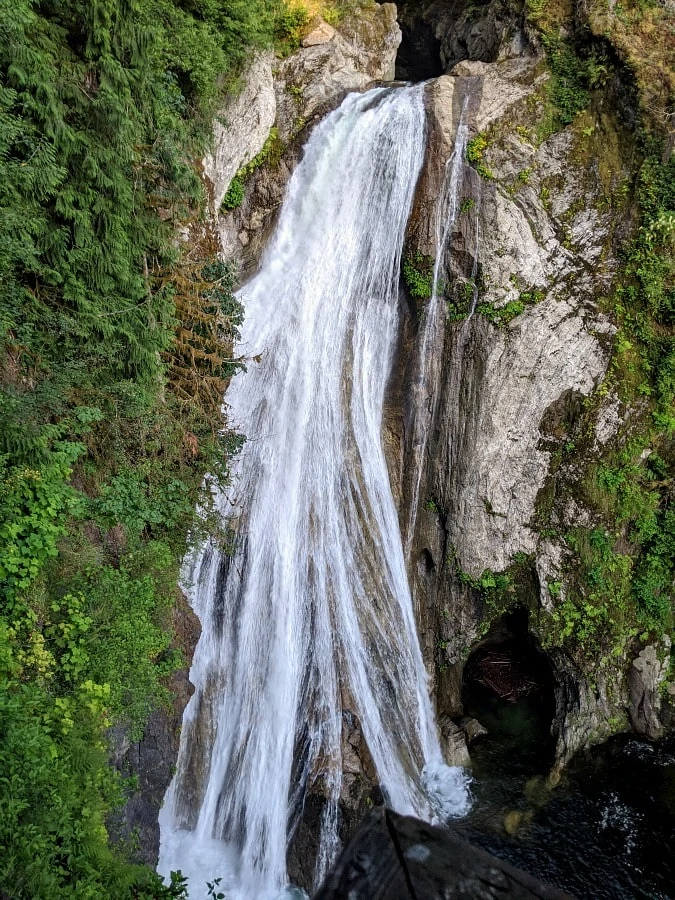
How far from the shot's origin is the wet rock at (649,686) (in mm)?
9875

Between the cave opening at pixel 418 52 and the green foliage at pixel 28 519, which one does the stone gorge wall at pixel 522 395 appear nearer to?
the green foliage at pixel 28 519

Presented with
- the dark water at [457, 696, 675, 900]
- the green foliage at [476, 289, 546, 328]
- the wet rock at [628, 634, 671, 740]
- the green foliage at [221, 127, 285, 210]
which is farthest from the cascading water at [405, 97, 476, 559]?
the wet rock at [628, 634, 671, 740]

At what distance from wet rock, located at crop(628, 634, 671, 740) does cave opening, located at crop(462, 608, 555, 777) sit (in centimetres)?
152

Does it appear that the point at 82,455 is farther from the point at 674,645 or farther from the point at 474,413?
the point at 674,645

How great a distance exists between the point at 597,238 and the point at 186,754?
12435mm

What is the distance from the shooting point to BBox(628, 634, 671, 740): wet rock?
389 inches

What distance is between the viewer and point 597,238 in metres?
10.5

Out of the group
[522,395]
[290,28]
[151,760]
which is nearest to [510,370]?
[522,395]

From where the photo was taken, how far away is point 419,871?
63.7 inches

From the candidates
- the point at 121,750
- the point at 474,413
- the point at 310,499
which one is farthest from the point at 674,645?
the point at 121,750

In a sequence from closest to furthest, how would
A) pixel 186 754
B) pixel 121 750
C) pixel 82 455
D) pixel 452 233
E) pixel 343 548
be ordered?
pixel 121 750
pixel 82 455
pixel 186 754
pixel 343 548
pixel 452 233

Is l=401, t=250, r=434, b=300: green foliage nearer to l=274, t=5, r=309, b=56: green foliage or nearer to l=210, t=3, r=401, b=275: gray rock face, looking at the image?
l=210, t=3, r=401, b=275: gray rock face

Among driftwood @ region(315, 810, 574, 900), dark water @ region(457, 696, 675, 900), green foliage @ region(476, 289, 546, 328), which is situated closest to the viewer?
driftwood @ region(315, 810, 574, 900)

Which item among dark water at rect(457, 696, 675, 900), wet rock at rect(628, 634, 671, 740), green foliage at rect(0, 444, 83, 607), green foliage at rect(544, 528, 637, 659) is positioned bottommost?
dark water at rect(457, 696, 675, 900)
